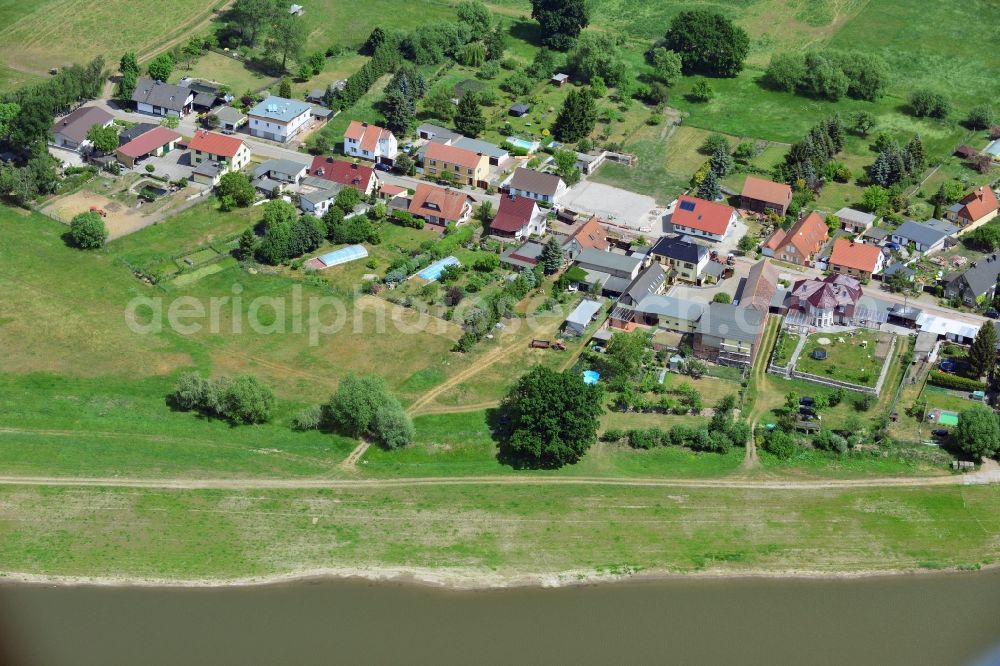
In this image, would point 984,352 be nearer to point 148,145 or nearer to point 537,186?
point 537,186

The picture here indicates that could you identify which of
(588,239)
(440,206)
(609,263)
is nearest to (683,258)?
(609,263)

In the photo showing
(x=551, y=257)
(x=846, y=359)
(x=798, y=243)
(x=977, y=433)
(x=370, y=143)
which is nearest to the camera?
(x=977, y=433)

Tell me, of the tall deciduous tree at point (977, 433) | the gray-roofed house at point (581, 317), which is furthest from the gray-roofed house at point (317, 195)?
the tall deciduous tree at point (977, 433)

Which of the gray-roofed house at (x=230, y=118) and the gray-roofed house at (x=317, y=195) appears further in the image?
the gray-roofed house at (x=230, y=118)

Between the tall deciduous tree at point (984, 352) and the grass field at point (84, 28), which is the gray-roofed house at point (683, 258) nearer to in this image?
the tall deciduous tree at point (984, 352)

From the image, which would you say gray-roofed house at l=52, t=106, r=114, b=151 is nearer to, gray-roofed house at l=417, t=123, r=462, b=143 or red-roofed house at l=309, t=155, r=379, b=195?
red-roofed house at l=309, t=155, r=379, b=195

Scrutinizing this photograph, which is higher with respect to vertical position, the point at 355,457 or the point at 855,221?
the point at 855,221
